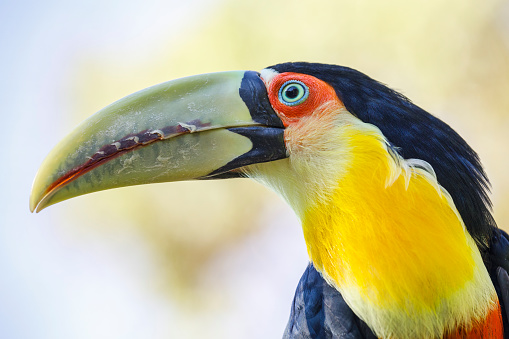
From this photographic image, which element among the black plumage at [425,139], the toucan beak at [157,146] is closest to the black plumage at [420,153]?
the black plumage at [425,139]

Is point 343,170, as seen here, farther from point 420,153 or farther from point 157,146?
point 157,146

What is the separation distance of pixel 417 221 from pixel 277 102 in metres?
0.82

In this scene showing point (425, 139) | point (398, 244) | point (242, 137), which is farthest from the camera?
point (242, 137)

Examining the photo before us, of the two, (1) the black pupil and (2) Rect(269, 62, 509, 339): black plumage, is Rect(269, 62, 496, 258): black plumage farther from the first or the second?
(1) the black pupil

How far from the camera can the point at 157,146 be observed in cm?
259

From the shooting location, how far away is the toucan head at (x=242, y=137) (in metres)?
2.51

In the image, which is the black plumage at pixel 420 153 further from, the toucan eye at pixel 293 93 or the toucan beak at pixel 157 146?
the toucan beak at pixel 157 146

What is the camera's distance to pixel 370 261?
2379 millimetres

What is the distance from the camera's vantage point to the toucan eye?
2627mm

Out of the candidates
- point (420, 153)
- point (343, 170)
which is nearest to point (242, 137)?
point (343, 170)

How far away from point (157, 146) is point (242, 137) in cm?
39

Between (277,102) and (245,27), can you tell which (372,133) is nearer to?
(277,102)

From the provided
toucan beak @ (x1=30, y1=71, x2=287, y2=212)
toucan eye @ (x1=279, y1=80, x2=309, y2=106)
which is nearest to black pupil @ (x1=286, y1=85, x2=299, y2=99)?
toucan eye @ (x1=279, y1=80, x2=309, y2=106)

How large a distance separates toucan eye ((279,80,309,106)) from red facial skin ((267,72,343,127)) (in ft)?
0.05
